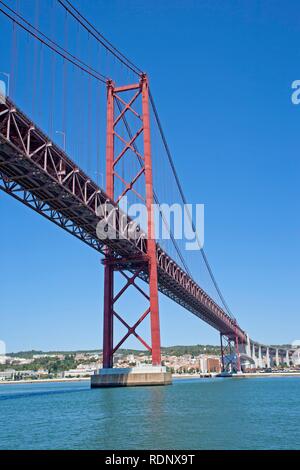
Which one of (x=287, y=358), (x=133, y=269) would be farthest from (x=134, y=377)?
(x=287, y=358)

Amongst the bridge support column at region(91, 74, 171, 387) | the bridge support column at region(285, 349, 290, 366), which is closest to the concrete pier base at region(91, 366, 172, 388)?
the bridge support column at region(91, 74, 171, 387)

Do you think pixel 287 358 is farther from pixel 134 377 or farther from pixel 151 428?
pixel 151 428

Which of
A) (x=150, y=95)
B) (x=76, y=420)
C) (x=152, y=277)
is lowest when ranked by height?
(x=76, y=420)

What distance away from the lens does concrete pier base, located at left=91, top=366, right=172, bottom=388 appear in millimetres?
37334

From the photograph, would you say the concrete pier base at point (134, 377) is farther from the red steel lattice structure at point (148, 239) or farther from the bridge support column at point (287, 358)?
the bridge support column at point (287, 358)

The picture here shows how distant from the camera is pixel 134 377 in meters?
37.3

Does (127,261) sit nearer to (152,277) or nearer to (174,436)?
(152,277)

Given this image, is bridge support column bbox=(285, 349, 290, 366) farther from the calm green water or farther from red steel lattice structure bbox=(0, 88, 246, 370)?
the calm green water

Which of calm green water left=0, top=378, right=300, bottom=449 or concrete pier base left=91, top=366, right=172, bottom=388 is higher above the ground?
concrete pier base left=91, top=366, right=172, bottom=388

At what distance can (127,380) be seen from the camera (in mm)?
37344

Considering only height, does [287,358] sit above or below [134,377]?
above

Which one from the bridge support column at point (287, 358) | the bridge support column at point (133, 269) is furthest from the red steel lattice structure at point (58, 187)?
the bridge support column at point (287, 358)

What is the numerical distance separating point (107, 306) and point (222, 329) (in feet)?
188
